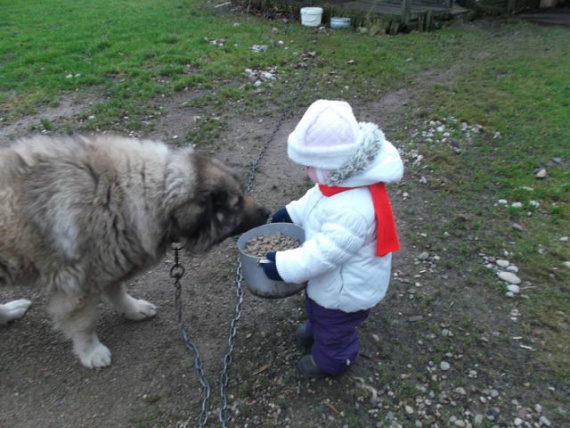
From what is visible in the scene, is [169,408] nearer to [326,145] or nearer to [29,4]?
[326,145]

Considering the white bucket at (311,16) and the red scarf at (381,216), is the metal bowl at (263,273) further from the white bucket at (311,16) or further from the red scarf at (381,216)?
the white bucket at (311,16)

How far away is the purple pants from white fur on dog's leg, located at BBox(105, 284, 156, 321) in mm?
1379

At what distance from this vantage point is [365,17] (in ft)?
34.1

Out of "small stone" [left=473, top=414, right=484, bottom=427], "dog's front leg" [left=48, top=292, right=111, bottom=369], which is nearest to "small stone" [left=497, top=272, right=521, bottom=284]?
"small stone" [left=473, top=414, right=484, bottom=427]

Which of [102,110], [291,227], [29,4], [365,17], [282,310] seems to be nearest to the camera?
[291,227]

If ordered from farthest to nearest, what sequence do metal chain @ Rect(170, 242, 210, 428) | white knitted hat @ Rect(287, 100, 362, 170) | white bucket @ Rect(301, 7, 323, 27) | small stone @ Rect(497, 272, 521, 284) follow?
1. white bucket @ Rect(301, 7, 323, 27)
2. small stone @ Rect(497, 272, 521, 284)
3. metal chain @ Rect(170, 242, 210, 428)
4. white knitted hat @ Rect(287, 100, 362, 170)

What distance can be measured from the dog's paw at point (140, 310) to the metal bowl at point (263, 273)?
1.19m

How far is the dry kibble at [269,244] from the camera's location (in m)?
2.77

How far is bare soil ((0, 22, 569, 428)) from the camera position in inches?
110

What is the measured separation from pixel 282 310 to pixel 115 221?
1502 mm

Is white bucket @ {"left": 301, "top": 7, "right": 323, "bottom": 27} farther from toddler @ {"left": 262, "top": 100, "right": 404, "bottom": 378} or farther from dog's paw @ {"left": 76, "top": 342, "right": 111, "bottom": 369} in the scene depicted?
dog's paw @ {"left": 76, "top": 342, "right": 111, "bottom": 369}

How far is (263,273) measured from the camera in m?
2.59

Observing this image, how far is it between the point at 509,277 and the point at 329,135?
234 centimetres

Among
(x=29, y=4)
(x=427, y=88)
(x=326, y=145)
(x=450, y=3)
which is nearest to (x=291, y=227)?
(x=326, y=145)
